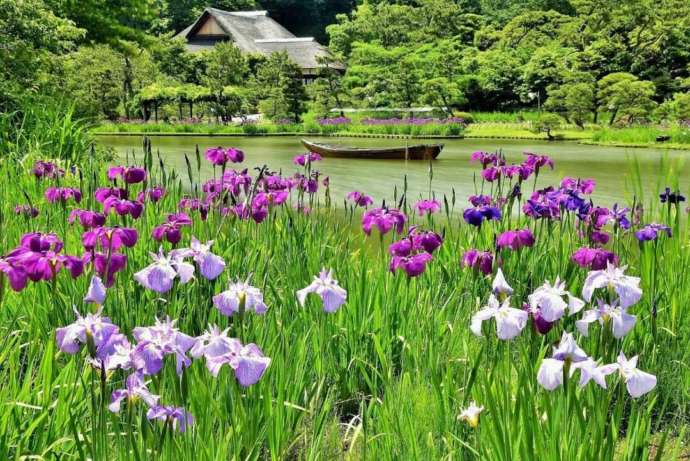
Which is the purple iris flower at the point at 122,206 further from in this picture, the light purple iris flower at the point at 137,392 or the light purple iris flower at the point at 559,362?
the light purple iris flower at the point at 559,362

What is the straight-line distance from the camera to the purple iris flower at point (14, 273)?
144cm

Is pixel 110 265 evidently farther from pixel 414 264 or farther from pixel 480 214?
pixel 480 214

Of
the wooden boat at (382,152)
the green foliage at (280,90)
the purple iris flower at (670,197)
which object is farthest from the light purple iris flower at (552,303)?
the green foliage at (280,90)

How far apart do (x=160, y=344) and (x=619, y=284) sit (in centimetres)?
86

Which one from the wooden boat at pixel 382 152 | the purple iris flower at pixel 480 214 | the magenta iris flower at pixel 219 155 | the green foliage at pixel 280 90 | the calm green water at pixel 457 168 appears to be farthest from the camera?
the green foliage at pixel 280 90

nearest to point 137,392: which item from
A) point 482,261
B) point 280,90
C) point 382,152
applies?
point 482,261

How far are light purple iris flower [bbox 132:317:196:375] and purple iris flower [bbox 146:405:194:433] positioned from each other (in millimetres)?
65

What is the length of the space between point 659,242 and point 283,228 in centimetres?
153

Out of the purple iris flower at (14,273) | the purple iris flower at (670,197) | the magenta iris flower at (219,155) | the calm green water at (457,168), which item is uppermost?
the magenta iris flower at (219,155)

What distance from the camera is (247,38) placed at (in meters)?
41.0

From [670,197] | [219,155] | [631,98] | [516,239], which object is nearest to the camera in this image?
[516,239]

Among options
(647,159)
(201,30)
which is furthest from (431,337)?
(201,30)

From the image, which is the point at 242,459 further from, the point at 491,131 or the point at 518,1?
the point at 518,1

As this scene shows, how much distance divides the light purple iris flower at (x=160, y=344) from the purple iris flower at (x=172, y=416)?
0.21 ft
